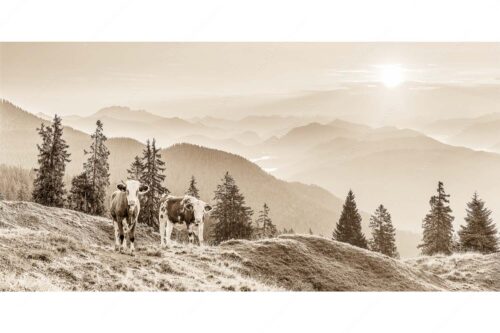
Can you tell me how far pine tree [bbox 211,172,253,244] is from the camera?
706 inches

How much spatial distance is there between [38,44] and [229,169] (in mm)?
6672

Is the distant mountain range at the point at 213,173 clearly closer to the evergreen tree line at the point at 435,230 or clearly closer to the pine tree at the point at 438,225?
the evergreen tree line at the point at 435,230

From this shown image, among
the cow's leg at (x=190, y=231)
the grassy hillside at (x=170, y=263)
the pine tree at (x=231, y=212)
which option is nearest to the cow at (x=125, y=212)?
the grassy hillside at (x=170, y=263)

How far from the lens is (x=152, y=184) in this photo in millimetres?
17984

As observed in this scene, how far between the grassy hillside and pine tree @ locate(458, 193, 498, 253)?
625 mm

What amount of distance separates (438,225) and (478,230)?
3.82 feet

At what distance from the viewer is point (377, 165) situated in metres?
18.9

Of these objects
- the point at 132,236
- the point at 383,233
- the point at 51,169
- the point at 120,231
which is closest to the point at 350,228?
the point at 383,233

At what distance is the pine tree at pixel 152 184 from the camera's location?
1790 centimetres

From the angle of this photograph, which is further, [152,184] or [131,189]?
[152,184]

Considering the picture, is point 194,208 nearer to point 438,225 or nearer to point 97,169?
point 97,169

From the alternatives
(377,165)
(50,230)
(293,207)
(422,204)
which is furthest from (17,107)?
(422,204)

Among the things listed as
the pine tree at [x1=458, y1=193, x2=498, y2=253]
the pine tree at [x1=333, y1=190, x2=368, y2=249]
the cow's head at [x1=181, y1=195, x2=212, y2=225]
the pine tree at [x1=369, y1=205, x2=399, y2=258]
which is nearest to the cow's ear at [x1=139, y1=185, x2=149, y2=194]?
the cow's head at [x1=181, y1=195, x2=212, y2=225]

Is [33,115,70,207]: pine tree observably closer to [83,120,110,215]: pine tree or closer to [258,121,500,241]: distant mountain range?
[83,120,110,215]: pine tree
